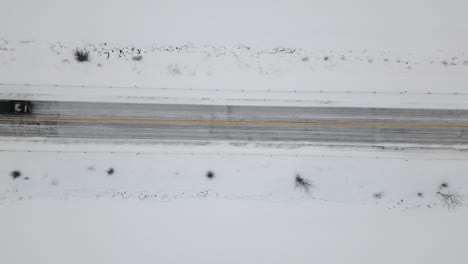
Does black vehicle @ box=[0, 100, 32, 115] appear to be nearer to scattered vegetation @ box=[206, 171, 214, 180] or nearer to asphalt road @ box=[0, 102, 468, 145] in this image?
asphalt road @ box=[0, 102, 468, 145]

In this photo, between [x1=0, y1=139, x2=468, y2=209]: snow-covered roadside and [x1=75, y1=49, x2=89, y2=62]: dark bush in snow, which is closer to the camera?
[x1=75, y1=49, x2=89, y2=62]: dark bush in snow

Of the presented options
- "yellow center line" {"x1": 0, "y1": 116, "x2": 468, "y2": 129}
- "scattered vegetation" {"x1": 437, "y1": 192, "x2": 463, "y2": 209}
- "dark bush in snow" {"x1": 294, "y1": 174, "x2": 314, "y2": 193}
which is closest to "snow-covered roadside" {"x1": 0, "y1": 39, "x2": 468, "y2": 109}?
"yellow center line" {"x1": 0, "y1": 116, "x2": 468, "y2": 129}

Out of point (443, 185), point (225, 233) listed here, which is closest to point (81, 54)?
point (225, 233)

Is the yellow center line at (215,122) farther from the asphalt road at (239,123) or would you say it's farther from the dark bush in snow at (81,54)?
the dark bush in snow at (81,54)

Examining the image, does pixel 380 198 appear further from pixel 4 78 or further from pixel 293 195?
pixel 4 78

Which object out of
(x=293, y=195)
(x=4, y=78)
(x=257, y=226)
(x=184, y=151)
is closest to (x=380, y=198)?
(x=293, y=195)

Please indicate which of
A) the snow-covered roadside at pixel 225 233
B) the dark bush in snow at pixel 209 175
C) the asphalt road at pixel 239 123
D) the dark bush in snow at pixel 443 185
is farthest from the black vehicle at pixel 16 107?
the dark bush in snow at pixel 443 185
